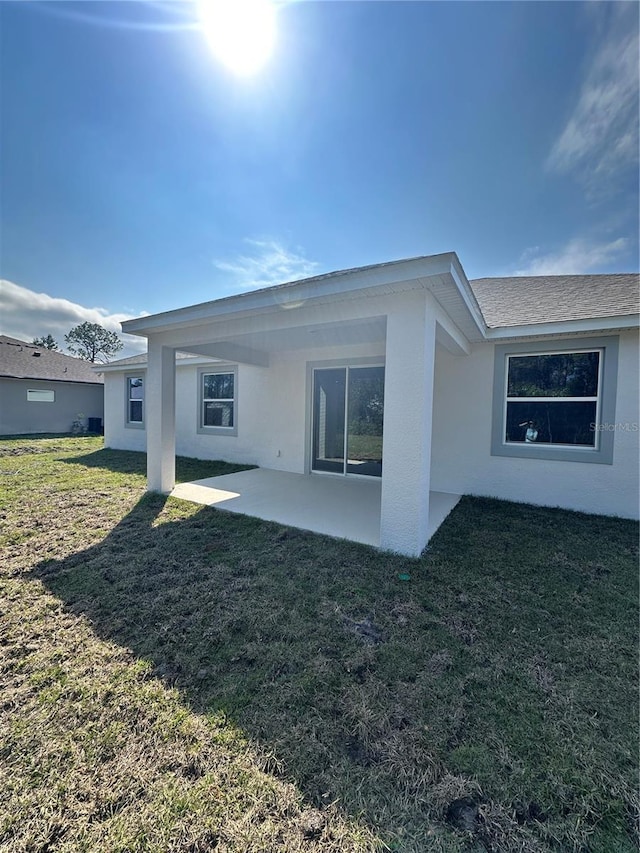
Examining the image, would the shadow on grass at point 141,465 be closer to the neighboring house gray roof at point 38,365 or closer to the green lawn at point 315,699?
the green lawn at point 315,699

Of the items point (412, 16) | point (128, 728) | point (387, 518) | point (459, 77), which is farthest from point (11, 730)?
point (459, 77)

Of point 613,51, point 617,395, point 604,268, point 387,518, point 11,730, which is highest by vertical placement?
point 613,51

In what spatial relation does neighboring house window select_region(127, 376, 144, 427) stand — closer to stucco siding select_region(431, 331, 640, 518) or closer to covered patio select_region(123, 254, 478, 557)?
covered patio select_region(123, 254, 478, 557)

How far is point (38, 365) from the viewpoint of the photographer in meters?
19.1

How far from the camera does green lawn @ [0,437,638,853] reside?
146cm

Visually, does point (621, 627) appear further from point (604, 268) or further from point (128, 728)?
point (604, 268)

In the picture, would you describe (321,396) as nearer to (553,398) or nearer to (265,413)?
(265,413)

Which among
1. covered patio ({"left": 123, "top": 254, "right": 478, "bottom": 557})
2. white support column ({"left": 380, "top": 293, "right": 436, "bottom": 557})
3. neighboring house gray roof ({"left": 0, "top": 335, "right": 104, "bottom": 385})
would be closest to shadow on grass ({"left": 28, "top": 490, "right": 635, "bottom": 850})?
white support column ({"left": 380, "top": 293, "right": 436, "bottom": 557})

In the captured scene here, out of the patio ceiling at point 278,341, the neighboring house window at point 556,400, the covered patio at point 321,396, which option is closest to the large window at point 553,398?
the neighboring house window at point 556,400

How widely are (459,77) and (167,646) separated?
9976 mm

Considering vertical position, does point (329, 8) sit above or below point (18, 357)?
above

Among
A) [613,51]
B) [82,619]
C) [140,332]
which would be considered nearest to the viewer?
[82,619]

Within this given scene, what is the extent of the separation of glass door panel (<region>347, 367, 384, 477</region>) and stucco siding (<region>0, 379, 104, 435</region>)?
1801 cm

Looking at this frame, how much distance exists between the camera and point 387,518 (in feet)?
13.6
